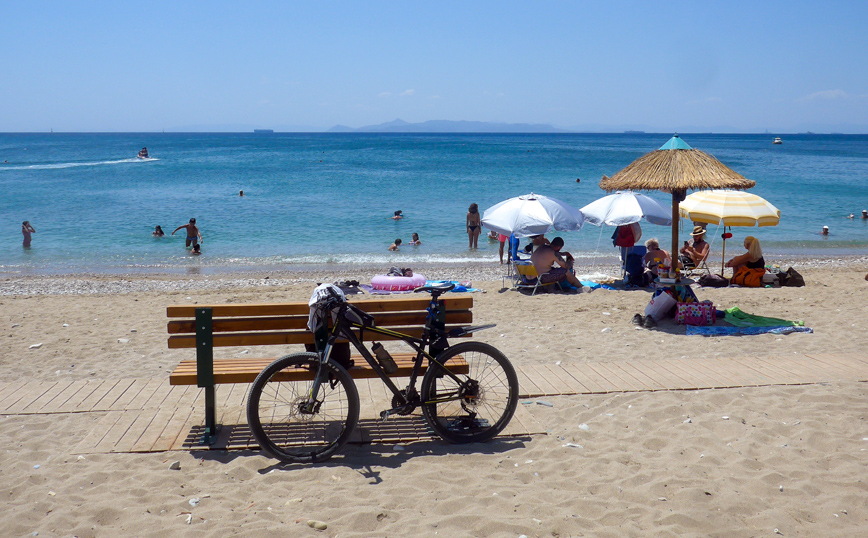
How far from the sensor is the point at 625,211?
11586 mm

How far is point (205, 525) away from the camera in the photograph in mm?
3119

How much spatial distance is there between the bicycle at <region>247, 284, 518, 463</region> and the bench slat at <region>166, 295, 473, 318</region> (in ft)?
0.38

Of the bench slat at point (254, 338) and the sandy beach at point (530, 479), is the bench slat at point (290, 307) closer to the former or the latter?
the bench slat at point (254, 338)

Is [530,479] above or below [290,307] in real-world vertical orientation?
below

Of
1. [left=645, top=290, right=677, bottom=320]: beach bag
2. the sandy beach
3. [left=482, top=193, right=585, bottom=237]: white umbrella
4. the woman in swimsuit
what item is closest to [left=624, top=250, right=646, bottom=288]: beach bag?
[left=482, top=193, right=585, bottom=237]: white umbrella

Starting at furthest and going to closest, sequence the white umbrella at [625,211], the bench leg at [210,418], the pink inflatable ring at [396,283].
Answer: the white umbrella at [625,211] → the pink inflatable ring at [396,283] → the bench leg at [210,418]

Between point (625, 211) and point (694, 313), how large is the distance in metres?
4.38

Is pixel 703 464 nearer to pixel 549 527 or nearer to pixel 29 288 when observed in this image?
pixel 549 527

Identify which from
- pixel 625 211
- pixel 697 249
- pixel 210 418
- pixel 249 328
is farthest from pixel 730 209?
pixel 210 418

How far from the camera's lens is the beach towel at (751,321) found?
7.44 meters

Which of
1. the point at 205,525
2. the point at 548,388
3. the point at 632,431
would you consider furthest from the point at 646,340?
the point at 205,525

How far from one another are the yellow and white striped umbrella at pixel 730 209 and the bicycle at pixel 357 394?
8.26m

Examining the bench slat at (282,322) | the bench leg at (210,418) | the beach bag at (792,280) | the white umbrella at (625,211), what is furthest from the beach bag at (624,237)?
the bench leg at (210,418)

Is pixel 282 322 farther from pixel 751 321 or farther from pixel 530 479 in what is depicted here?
pixel 751 321
